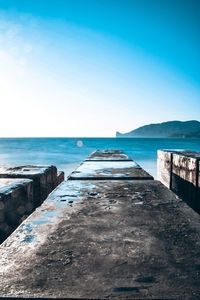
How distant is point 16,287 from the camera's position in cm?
96

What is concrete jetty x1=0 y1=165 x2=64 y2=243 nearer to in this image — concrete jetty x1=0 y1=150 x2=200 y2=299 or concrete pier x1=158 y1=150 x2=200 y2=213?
concrete jetty x1=0 y1=150 x2=200 y2=299

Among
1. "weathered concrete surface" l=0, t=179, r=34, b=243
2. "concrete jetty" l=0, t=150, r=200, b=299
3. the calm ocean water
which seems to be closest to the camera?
"concrete jetty" l=0, t=150, r=200, b=299

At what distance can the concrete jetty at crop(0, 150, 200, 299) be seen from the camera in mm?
958

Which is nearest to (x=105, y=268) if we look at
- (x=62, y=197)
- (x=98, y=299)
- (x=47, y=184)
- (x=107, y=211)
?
(x=98, y=299)

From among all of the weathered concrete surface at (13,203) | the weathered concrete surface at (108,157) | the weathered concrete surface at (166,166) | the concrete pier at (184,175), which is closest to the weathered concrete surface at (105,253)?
the weathered concrete surface at (13,203)

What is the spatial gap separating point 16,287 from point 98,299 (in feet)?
1.01

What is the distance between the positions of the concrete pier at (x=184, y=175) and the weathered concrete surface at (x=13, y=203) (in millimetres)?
2443

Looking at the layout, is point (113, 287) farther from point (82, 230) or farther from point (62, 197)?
point (62, 197)

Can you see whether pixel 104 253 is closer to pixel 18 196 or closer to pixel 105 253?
pixel 105 253

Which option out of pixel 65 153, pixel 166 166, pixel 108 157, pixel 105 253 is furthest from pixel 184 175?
pixel 65 153

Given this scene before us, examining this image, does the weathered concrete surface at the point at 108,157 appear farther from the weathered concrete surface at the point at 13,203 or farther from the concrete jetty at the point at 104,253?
the concrete jetty at the point at 104,253

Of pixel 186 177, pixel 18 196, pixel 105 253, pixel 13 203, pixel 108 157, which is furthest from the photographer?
pixel 108 157

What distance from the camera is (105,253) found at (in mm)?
1219

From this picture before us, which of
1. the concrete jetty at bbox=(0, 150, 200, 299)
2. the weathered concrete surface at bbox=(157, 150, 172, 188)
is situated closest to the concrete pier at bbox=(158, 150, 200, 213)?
the weathered concrete surface at bbox=(157, 150, 172, 188)
